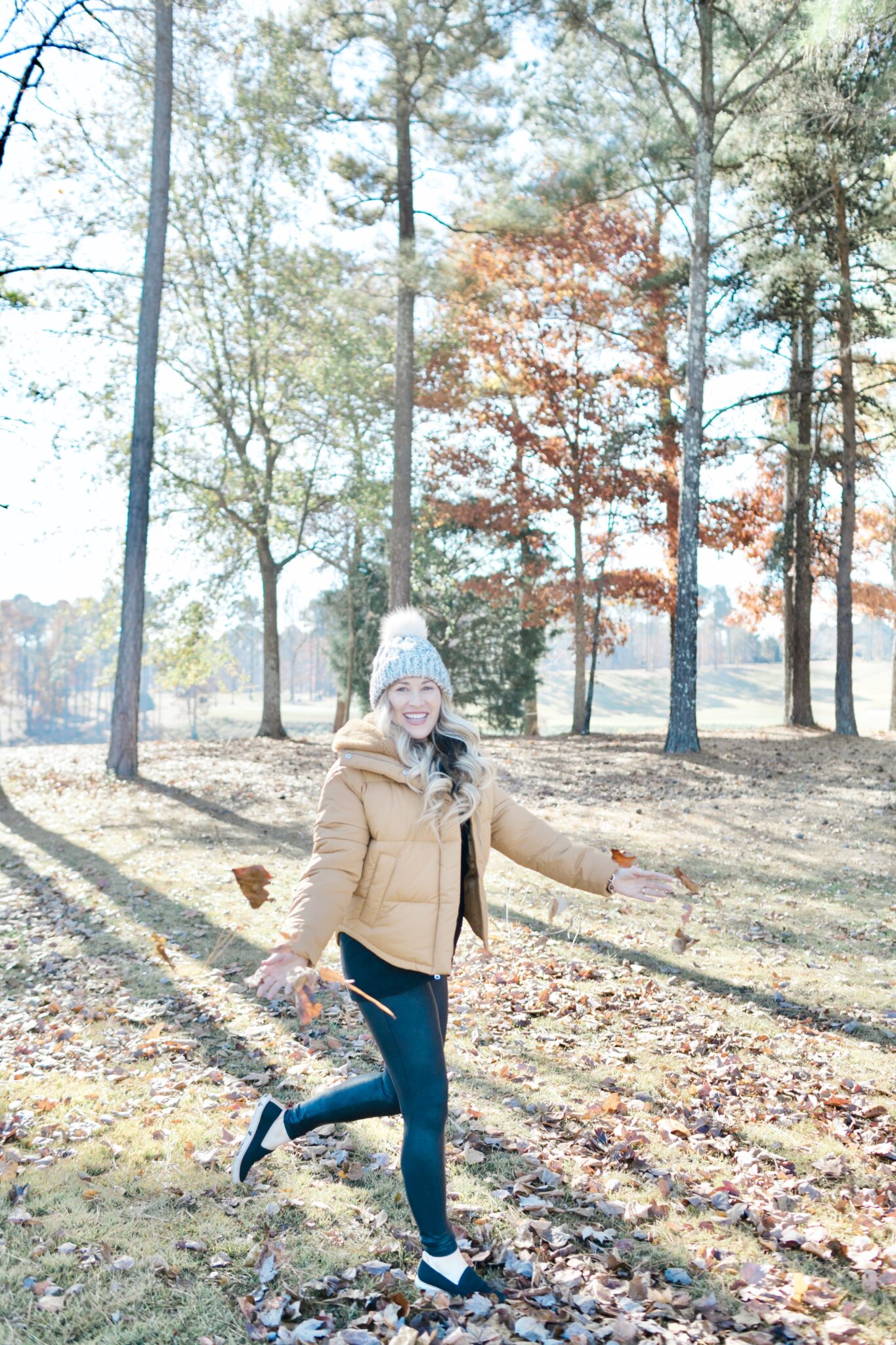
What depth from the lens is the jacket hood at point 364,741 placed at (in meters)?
3.19

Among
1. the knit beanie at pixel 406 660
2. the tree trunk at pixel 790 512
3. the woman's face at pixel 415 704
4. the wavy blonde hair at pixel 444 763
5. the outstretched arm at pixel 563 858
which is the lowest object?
the outstretched arm at pixel 563 858

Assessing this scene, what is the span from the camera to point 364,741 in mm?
3205

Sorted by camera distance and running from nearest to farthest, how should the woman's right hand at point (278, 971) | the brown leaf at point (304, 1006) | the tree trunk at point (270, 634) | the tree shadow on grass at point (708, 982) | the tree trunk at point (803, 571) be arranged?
the woman's right hand at point (278, 971) < the brown leaf at point (304, 1006) < the tree shadow on grass at point (708, 982) < the tree trunk at point (803, 571) < the tree trunk at point (270, 634)

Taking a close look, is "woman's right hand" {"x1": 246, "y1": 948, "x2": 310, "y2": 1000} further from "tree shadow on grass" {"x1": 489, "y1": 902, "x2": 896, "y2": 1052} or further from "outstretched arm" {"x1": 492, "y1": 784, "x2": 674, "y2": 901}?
"tree shadow on grass" {"x1": 489, "y1": 902, "x2": 896, "y2": 1052}

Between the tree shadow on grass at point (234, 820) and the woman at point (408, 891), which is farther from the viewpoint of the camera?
the tree shadow on grass at point (234, 820)

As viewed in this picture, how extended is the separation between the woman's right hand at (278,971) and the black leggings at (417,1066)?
23 centimetres

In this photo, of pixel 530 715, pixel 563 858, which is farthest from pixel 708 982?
pixel 530 715

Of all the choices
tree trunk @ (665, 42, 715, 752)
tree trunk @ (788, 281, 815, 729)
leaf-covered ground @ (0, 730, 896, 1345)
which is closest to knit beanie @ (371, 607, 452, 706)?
leaf-covered ground @ (0, 730, 896, 1345)

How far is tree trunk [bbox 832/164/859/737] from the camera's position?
1709 centimetres

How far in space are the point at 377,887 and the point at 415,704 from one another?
2.11 feet

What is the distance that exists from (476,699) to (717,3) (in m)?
18.5

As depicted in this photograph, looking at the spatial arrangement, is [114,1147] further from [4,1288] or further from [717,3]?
[717,3]

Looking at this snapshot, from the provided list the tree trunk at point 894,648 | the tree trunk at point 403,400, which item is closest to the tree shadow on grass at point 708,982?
the tree trunk at point 403,400

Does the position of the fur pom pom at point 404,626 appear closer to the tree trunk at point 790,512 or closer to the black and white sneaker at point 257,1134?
the black and white sneaker at point 257,1134
